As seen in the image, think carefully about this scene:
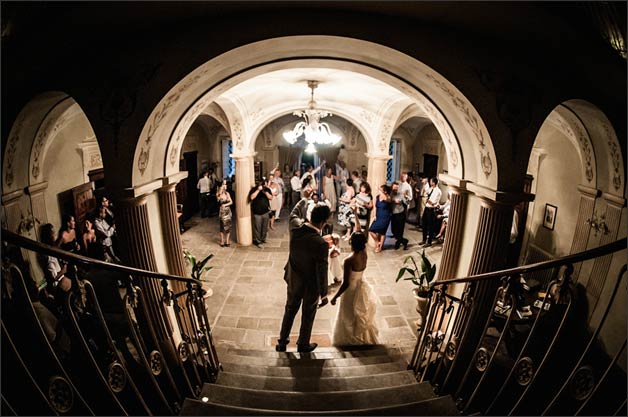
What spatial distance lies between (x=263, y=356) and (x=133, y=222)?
208 cm

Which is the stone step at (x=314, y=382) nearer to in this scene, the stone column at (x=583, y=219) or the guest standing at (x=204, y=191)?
the stone column at (x=583, y=219)

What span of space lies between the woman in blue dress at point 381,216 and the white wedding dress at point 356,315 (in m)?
4.43

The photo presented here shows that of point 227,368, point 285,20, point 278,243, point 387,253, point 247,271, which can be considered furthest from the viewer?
point 278,243

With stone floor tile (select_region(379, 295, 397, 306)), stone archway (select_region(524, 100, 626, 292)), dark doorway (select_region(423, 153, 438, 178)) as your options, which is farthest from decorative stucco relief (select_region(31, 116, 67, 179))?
dark doorway (select_region(423, 153, 438, 178))

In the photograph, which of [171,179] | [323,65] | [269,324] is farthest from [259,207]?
[323,65]

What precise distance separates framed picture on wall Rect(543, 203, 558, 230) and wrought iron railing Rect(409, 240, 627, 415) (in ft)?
5.72

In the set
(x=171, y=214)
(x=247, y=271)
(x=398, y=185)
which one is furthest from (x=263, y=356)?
(x=398, y=185)

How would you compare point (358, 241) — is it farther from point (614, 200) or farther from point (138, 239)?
point (614, 200)

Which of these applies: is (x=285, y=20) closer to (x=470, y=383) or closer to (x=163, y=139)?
(x=163, y=139)

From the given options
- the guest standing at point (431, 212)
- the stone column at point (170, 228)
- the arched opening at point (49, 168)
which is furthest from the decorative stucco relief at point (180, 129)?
the guest standing at point (431, 212)

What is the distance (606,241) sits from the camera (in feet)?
16.2

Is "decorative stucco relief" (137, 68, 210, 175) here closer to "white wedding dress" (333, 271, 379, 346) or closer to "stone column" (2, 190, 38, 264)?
"white wedding dress" (333, 271, 379, 346)

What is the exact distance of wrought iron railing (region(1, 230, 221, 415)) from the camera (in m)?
1.69

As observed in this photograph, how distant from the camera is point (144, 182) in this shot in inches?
150
